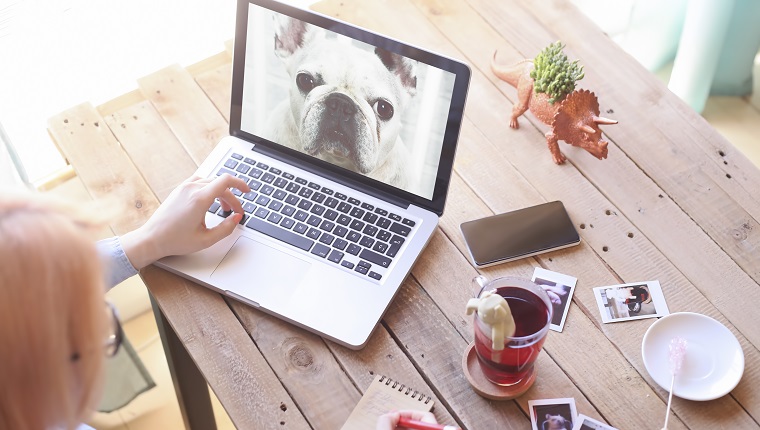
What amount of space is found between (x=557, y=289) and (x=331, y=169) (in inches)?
15.6

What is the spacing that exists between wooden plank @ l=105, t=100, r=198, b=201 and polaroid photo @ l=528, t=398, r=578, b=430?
2.22ft

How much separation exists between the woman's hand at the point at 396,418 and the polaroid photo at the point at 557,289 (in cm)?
23

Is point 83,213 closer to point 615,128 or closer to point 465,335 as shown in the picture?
point 465,335

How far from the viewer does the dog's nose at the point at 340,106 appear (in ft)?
4.09

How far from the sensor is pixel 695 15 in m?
2.15

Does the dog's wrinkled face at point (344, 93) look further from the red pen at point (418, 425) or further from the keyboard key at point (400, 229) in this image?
the red pen at point (418, 425)

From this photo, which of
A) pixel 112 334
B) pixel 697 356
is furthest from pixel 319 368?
pixel 697 356

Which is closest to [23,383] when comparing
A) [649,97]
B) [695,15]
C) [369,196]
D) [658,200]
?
[369,196]

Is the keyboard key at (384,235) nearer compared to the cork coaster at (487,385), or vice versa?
the cork coaster at (487,385)

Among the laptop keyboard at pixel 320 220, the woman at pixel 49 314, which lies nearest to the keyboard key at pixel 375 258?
the laptop keyboard at pixel 320 220

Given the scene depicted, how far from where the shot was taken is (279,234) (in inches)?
49.4

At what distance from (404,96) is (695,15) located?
1277 mm

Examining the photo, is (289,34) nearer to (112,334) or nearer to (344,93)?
(344,93)

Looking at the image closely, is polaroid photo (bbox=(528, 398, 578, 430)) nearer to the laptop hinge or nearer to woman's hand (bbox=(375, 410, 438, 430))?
woman's hand (bbox=(375, 410, 438, 430))
